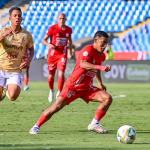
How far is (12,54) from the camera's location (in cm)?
626

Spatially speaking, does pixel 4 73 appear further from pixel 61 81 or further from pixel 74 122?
pixel 61 81

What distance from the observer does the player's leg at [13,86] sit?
6180 millimetres

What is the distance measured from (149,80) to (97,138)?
1445 cm

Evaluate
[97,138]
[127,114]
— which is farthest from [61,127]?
[127,114]

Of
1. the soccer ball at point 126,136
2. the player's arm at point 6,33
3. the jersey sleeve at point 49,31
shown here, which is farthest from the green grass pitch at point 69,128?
the jersey sleeve at point 49,31

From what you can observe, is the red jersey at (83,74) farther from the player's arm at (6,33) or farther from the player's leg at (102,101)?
the player's arm at (6,33)

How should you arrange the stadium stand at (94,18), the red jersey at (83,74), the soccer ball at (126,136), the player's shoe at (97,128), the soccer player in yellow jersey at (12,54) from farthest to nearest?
the stadium stand at (94,18)
the soccer player in yellow jersey at (12,54)
the player's shoe at (97,128)
the red jersey at (83,74)
the soccer ball at (126,136)

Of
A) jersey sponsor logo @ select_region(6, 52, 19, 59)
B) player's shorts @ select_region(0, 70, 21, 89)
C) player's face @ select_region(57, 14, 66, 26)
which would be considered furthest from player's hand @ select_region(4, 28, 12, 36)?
player's face @ select_region(57, 14, 66, 26)

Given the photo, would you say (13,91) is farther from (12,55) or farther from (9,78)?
(12,55)

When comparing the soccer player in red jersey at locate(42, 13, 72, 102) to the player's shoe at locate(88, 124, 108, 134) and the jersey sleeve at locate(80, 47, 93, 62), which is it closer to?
the player's shoe at locate(88, 124, 108, 134)

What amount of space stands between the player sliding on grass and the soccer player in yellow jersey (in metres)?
1.04

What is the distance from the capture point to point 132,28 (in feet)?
83.5

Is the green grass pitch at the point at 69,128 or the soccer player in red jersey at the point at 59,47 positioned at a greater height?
the soccer player in red jersey at the point at 59,47

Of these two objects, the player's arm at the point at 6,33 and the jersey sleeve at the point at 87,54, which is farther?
the player's arm at the point at 6,33
